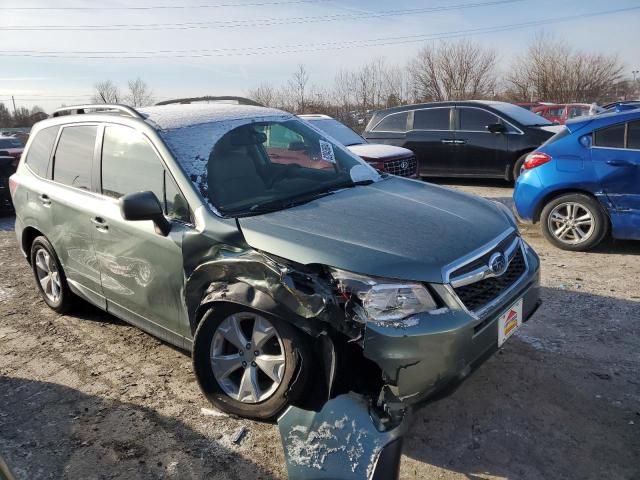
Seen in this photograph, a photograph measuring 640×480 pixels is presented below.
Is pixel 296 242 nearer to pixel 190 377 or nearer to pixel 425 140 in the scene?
pixel 190 377

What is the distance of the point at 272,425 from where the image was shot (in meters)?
3.09

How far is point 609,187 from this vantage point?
18.8 feet

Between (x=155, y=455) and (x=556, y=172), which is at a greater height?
(x=556, y=172)

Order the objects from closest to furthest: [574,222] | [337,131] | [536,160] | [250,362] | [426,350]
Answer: [426,350], [250,362], [574,222], [536,160], [337,131]

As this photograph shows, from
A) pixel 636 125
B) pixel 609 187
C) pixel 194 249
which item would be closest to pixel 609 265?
pixel 609 187

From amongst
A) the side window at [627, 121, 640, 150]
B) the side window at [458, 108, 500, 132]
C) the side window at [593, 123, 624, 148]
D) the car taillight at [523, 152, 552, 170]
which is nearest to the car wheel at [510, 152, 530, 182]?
the side window at [458, 108, 500, 132]

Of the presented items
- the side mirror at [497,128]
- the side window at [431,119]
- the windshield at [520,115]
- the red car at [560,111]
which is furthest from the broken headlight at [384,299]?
the red car at [560,111]

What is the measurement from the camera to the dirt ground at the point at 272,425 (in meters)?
2.76

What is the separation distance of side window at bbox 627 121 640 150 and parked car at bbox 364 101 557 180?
4.03m

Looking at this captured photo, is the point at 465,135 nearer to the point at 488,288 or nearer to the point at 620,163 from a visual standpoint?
the point at 620,163

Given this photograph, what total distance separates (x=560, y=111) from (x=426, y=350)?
1835 centimetres

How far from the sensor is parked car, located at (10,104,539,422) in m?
2.56

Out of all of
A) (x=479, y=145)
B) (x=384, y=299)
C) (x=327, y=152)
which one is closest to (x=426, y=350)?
(x=384, y=299)

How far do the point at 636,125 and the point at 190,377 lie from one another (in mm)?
5179
